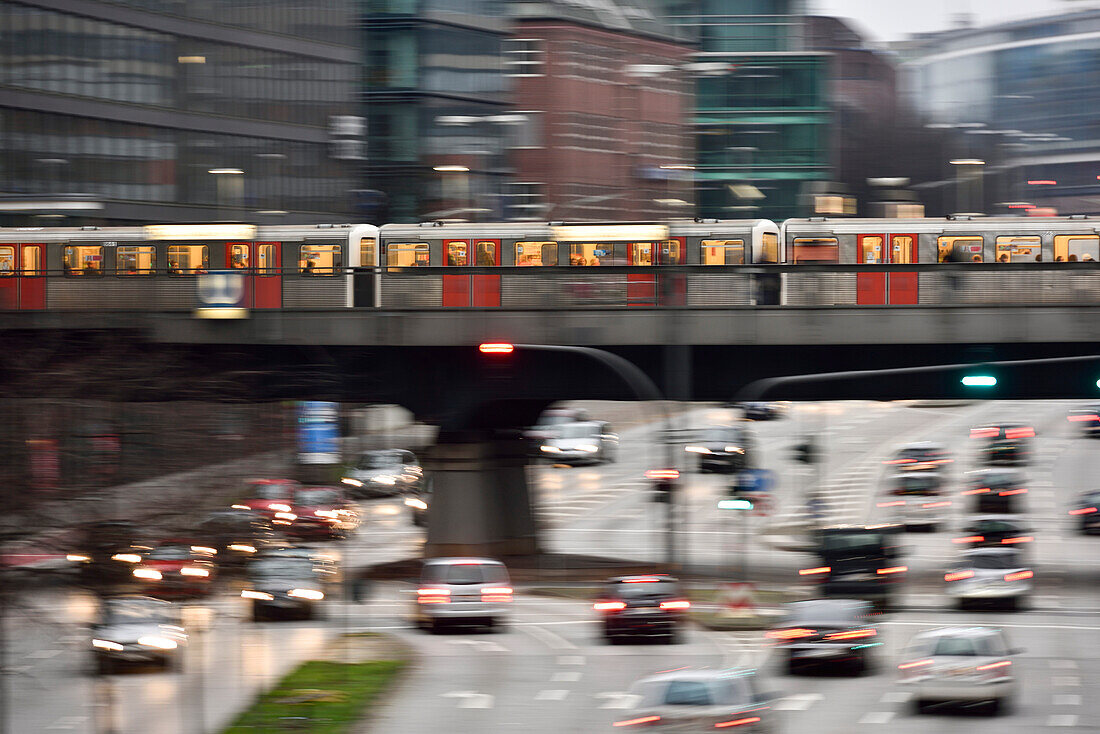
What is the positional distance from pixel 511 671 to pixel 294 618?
679 cm

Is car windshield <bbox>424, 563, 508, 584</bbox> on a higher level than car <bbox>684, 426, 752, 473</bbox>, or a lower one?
higher

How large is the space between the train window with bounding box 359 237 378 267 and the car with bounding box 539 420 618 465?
2703cm

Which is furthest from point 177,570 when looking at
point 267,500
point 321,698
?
point 267,500

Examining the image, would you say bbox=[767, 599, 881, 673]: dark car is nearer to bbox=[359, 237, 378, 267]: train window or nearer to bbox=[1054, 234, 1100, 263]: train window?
bbox=[1054, 234, 1100, 263]: train window

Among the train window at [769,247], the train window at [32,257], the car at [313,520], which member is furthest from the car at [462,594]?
the train window at [32,257]

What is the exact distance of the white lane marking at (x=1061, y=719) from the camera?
722 inches

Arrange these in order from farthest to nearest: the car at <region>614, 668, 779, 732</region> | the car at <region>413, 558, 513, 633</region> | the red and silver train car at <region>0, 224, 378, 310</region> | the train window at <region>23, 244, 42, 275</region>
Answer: the train window at <region>23, 244, 42, 275</region> → the red and silver train car at <region>0, 224, 378, 310</region> → the car at <region>413, 558, 513, 633</region> → the car at <region>614, 668, 779, 732</region>

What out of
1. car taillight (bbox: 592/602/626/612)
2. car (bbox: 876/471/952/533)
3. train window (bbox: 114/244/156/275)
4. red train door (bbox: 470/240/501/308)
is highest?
train window (bbox: 114/244/156/275)

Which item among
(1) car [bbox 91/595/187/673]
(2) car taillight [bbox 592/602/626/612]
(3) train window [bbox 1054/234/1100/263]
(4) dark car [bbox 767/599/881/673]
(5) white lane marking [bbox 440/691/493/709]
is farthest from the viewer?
(3) train window [bbox 1054/234/1100/263]

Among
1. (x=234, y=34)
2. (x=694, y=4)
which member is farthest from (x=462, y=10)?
(x=694, y=4)

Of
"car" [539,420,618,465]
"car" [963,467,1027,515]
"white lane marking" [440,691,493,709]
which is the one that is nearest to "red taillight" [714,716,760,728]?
"white lane marking" [440,691,493,709]

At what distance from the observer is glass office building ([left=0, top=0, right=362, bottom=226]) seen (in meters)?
49.6

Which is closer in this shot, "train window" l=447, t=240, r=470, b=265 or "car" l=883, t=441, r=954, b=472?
"train window" l=447, t=240, r=470, b=265

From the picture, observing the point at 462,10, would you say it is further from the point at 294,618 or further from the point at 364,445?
the point at 294,618
